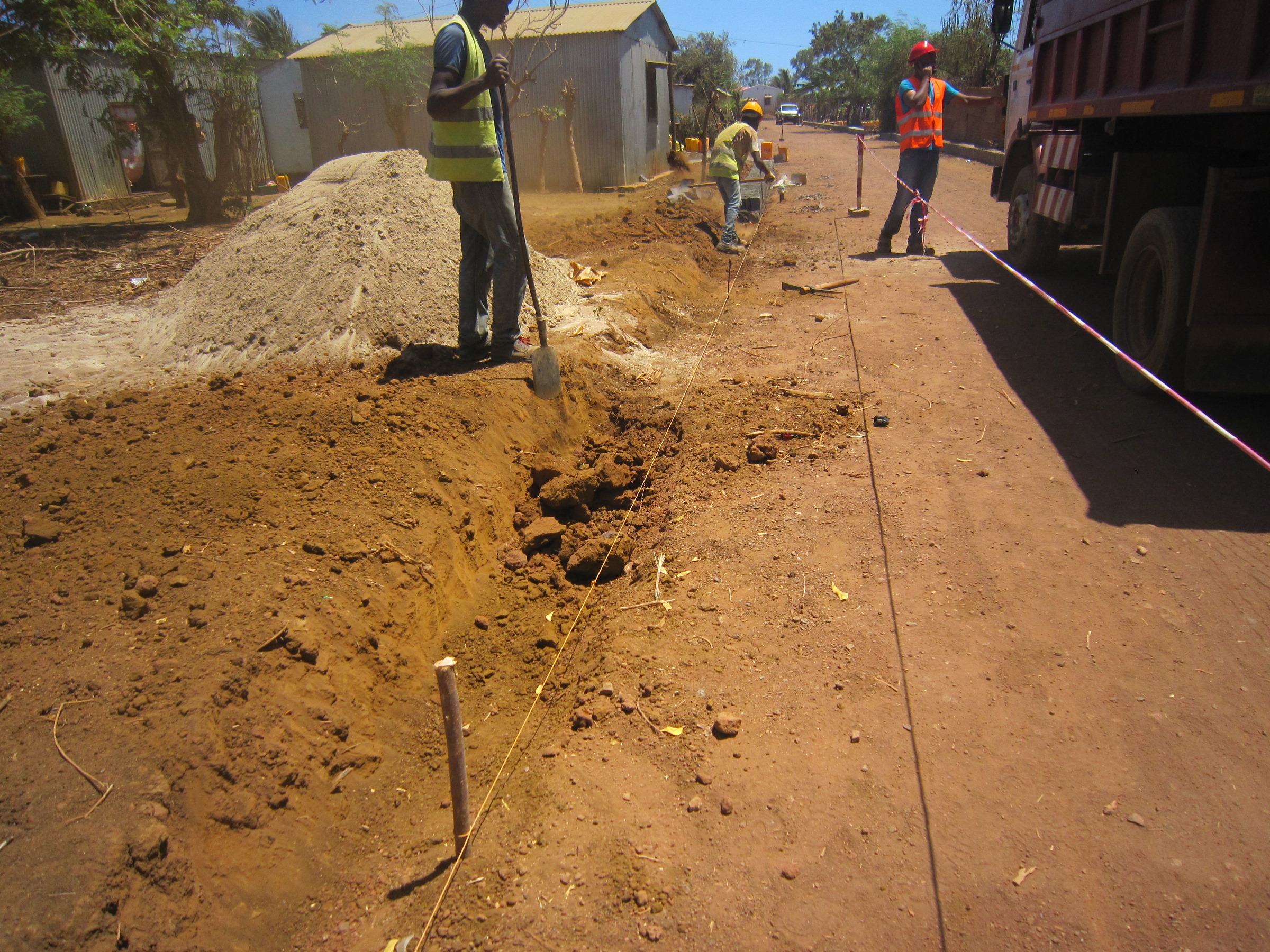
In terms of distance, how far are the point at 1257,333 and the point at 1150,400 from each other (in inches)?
27.1

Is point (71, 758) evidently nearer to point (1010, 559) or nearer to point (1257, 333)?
point (1010, 559)

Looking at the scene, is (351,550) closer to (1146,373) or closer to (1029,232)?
(1146,373)

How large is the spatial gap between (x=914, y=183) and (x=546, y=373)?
20.0 ft

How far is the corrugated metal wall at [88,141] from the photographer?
18.3 metres

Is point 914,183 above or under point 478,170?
under

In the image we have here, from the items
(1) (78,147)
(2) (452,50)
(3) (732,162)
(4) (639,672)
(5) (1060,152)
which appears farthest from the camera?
(1) (78,147)

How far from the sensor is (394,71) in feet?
63.6

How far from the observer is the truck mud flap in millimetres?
4062

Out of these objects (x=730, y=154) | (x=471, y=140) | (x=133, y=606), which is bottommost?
(x=133, y=606)

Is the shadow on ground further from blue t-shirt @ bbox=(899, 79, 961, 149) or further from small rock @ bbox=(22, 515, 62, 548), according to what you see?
small rock @ bbox=(22, 515, 62, 548)

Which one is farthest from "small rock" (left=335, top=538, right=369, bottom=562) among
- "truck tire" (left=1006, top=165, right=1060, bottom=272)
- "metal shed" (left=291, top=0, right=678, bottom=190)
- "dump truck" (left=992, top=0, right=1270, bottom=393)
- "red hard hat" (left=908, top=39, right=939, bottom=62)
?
"metal shed" (left=291, top=0, right=678, bottom=190)

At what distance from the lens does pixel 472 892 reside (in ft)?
7.18

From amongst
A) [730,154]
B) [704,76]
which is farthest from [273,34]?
[730,154]

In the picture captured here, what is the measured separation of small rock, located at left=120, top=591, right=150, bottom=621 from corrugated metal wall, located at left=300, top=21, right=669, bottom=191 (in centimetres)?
1772
